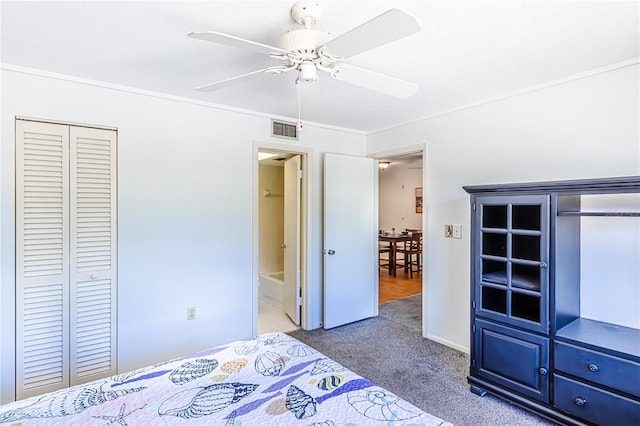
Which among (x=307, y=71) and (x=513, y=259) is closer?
(x=307, y=71)

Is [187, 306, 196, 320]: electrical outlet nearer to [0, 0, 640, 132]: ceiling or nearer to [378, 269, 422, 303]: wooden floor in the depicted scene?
[0, 0, 640, 132]: ceiling

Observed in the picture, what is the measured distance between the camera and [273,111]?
3369mm

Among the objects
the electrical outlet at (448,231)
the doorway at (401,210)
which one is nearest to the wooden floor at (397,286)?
the doorway at (401,210)

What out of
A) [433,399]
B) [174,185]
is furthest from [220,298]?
[433,399]

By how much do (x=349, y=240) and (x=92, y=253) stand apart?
249cm

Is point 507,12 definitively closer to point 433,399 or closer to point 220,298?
point 433,399

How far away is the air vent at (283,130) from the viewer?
11.6 ft

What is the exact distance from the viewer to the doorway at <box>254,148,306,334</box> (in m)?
→ 3.93

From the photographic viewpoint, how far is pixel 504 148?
288 centimetres

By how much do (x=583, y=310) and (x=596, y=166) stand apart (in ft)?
3.30

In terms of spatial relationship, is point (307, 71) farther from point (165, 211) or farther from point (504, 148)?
point (504, 148)

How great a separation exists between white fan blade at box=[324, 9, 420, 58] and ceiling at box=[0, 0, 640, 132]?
0.31 metres

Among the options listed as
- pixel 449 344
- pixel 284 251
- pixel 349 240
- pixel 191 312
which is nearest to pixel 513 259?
pixel 449 344

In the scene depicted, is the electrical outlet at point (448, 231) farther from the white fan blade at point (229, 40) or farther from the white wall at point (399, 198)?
the white wall at point (399, 198)
